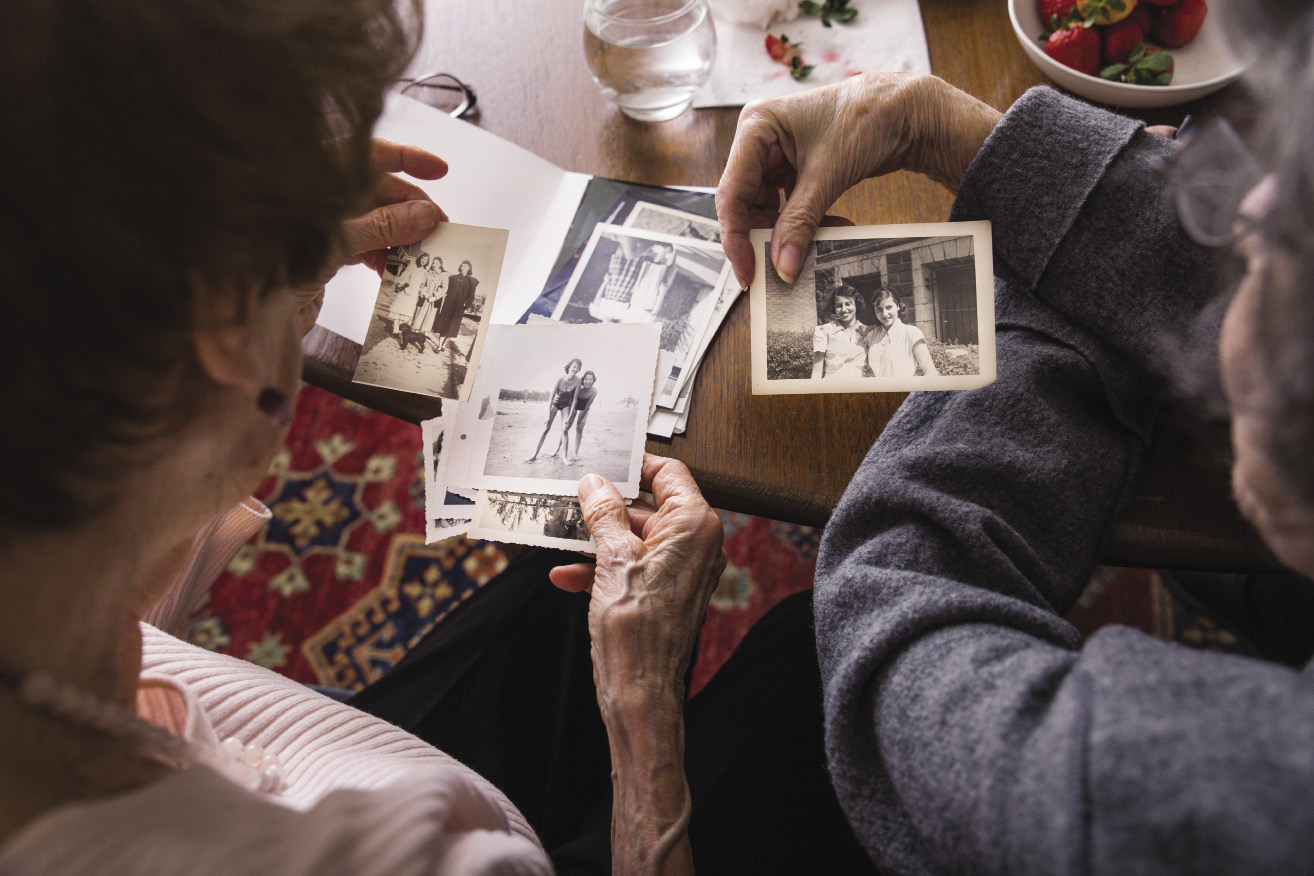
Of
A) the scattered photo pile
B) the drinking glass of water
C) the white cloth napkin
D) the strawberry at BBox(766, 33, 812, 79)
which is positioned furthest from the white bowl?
the scattered photo pile

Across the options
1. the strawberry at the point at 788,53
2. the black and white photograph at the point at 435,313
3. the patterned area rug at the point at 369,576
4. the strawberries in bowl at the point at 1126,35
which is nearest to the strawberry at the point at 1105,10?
the strawberries in bowl at the point at 1126,35

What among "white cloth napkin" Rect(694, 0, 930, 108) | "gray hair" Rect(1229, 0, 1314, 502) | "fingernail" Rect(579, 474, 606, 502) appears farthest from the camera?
"white cloth napkin" Rect(694, 0, 930, 108)

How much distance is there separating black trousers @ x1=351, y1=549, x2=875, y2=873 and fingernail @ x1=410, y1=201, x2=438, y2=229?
1.52ft

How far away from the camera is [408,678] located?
98 centimetres

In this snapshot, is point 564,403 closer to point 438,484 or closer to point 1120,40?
point 438,484

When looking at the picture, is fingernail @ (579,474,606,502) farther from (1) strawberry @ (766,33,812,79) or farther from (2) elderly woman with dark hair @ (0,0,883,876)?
(1) strawberry @ (766,33,812,79)

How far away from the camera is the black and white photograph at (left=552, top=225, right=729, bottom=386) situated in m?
0.87

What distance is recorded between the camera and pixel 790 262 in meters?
0.80

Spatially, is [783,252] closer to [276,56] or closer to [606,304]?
[606,304]

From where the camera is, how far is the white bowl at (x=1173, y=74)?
855 mm

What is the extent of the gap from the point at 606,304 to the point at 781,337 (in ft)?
0.75

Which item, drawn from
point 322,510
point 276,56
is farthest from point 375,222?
point 322,510

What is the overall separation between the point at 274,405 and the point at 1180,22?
1.08 meters

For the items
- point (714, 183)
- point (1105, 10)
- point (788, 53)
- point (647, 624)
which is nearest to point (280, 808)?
point (647, 624)
